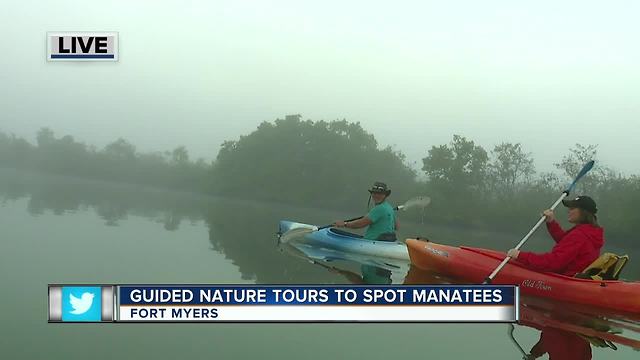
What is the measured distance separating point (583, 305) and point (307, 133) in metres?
35.9

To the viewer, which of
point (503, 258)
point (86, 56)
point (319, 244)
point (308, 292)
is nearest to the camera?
point (308, 292)

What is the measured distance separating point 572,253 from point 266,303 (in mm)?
4794

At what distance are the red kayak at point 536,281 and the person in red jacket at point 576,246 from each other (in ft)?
0.61

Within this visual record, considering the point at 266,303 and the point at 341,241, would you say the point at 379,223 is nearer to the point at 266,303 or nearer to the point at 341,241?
the point at 341,241

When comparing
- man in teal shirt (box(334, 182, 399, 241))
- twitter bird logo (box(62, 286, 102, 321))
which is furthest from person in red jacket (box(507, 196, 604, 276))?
twitter bird logo (box(62, 286, 102, 321))

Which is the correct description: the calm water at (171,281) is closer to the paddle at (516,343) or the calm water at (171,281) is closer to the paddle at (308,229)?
the paddle at (516,343)

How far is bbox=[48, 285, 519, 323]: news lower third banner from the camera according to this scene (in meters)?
3.99

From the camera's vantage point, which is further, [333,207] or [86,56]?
[333,207]

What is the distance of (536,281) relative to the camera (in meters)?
6.77

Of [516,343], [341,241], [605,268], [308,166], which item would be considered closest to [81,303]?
[516,343]

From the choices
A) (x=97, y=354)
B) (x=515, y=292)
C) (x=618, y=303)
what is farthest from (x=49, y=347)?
(x=618, y=303)

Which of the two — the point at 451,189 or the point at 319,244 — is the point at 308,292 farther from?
the point at 451,189

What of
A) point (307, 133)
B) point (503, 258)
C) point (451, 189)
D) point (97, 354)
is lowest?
point (97, 354)

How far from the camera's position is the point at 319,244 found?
11.7 meters
